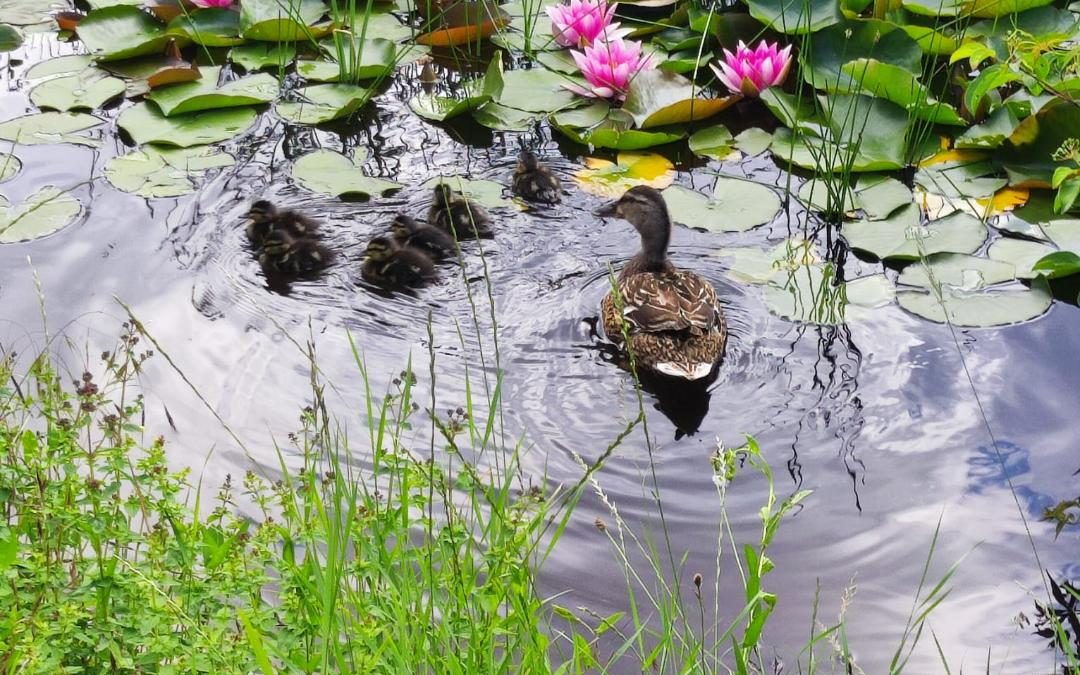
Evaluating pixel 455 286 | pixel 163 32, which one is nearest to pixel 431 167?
pixel 455 286

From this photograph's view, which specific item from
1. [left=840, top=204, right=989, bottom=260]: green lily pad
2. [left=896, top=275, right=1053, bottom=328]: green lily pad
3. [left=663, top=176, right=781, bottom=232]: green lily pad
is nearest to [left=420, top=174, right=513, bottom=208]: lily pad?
[left=663, top=176, right=781, bottom=232]: green lily pad

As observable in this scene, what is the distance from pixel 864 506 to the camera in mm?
3572

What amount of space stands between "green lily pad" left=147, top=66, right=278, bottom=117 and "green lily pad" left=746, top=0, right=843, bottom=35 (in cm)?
235

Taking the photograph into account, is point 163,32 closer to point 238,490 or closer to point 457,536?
point 238,490

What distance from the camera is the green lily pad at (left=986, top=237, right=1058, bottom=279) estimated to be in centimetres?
457

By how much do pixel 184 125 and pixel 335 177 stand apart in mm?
889

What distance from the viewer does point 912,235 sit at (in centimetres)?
475

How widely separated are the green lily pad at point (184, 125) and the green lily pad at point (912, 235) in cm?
278

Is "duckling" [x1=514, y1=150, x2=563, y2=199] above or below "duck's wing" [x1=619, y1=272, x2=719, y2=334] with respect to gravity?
above

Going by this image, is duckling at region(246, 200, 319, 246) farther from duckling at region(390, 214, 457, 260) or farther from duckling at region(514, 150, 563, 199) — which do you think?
duckling at region(514, 150, 563, 199)

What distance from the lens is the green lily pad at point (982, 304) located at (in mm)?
4320

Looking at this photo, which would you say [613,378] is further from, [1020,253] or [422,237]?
[1020,253]

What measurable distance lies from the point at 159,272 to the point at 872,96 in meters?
3.08

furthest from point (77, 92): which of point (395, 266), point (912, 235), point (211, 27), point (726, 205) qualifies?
point (912, 235)
